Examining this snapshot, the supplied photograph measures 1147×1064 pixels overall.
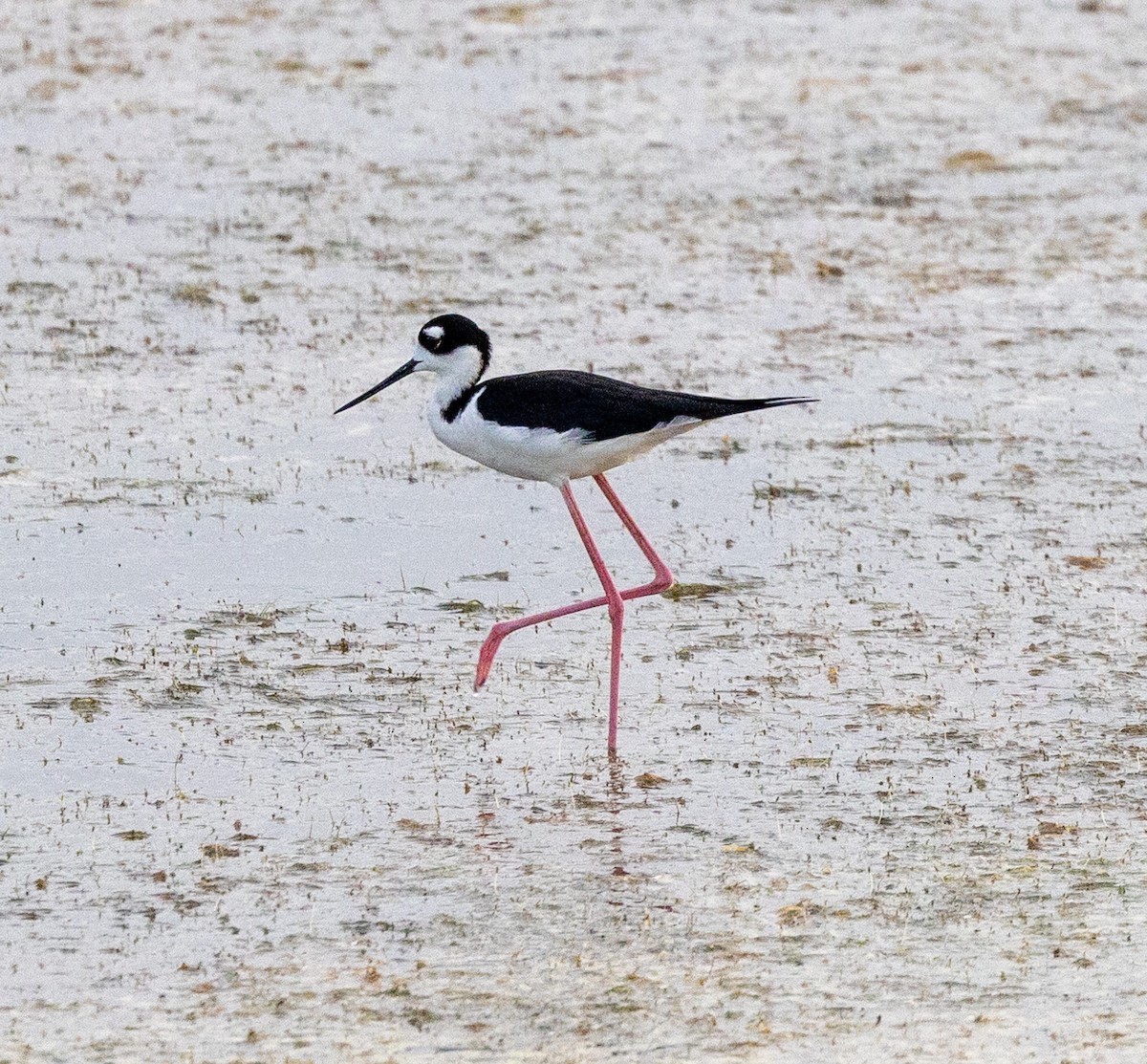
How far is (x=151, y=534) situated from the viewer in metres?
8.70

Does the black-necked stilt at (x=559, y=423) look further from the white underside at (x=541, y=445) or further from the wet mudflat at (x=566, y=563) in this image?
the wet mudflat at (x=566, y=563)

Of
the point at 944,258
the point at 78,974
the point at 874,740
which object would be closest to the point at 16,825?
the point at 78,974

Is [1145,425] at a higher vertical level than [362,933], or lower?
lower

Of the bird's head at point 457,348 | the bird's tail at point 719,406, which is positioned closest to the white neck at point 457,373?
the bird's head at point 457,348

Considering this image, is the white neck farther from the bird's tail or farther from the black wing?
the bird's tail

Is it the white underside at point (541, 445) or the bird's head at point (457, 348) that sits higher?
the bird's head at point (457, 348)

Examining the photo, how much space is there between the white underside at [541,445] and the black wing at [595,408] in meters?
0.03

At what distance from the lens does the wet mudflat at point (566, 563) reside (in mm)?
5445

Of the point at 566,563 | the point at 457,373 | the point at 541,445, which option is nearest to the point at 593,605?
the point at 541,445

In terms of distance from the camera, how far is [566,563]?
864 cm

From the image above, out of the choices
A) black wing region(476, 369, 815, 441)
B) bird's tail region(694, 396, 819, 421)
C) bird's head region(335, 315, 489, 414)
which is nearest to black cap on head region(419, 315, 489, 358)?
bird's head region(335, 315, 489, 414)

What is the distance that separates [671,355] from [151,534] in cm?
313

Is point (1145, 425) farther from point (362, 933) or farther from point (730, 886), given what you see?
point (362, 933)

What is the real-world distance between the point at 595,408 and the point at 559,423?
0.40ft
